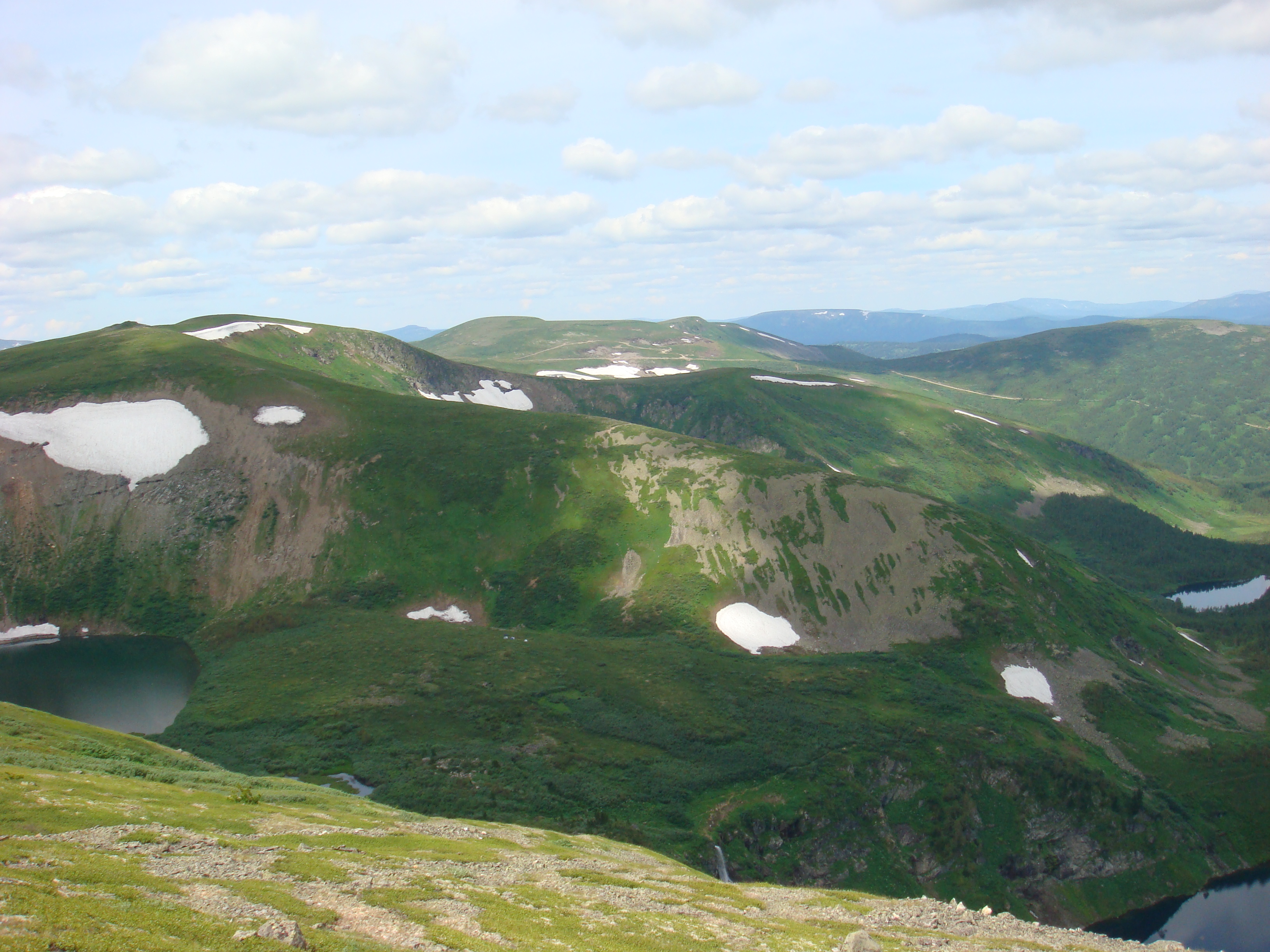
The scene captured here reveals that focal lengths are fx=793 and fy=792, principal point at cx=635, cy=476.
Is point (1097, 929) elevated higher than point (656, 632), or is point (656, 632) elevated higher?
point (656, 632)

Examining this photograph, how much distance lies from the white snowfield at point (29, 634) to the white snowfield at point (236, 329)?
7462 centimetres

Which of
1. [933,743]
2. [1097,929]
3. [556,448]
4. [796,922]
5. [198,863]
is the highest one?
[556,448]

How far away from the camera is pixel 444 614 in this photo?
10281 cm

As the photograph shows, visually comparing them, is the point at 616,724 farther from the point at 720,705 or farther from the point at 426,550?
the point at 426,550

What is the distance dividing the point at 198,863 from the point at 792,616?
8165 centimetres

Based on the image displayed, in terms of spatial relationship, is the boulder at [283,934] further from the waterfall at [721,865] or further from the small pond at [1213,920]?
the small pond at [1213,920]

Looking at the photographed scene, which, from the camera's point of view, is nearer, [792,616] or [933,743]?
[933,743]

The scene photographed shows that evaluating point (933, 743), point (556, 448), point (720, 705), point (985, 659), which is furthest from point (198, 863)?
point (556, 448)

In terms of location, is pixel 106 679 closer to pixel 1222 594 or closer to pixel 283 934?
pixel 283 934

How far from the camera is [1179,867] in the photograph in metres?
71.6

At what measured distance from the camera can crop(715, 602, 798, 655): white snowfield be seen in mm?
97500

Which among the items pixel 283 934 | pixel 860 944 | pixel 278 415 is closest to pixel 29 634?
pixel 278 415

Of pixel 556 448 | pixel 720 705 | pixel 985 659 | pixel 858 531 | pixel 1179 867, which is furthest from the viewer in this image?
pixel 556 448

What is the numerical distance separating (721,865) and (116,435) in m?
108
